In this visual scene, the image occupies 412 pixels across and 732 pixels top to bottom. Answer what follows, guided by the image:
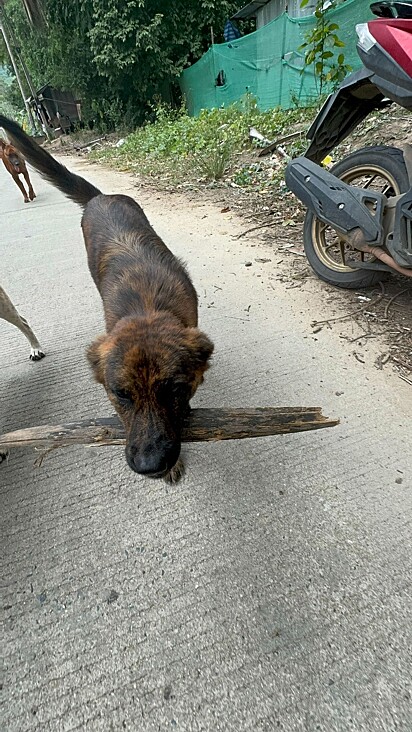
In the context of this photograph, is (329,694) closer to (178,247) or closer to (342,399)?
(342,399)

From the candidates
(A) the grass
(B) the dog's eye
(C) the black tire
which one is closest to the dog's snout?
(B) the dog's eye

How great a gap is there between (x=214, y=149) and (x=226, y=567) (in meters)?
7.97

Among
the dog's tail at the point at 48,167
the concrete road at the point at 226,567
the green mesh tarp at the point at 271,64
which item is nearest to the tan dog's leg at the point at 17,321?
the concrete road at the point at 226,567

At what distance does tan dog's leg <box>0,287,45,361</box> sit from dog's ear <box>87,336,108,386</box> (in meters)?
1.26

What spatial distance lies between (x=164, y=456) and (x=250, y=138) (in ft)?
26.9

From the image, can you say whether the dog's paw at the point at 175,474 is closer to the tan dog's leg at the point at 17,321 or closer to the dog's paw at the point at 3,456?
the dog's paw at the point at 3,456

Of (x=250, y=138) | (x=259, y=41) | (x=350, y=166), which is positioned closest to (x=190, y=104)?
(x=259, y=41)

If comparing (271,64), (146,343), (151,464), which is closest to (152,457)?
(151,464)

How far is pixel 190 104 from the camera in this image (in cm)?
1800

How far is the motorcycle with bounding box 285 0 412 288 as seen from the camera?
7.57 feet

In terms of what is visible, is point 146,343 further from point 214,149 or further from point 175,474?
point 214,149

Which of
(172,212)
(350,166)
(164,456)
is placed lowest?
(172,212)

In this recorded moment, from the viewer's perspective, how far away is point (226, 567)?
164 centimetres

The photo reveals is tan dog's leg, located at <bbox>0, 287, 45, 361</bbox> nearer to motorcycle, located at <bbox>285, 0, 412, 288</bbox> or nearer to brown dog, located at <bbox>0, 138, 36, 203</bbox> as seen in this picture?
motorcycle, located at <bbox>285, 0, 412, 288</bbox>
